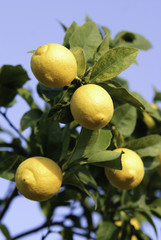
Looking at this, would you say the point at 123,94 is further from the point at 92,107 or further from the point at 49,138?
the point at 49,138

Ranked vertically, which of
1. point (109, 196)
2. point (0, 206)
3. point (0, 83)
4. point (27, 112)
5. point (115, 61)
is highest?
point (115, 61)

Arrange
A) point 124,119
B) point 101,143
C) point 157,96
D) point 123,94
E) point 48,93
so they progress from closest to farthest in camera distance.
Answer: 1. point 123,94
2. point 101,143
3. point 48,93
4. point 124,119
5. point 157,96

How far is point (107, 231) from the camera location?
177 centimetres

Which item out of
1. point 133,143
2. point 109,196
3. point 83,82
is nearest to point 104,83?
point 83,82

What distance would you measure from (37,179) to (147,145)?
0.59 meters

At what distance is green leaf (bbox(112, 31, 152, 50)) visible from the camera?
78.4 inches

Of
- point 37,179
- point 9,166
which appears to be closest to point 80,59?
point 37,179

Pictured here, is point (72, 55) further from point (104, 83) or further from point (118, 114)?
point (118, 114)

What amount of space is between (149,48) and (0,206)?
1644 millimetres

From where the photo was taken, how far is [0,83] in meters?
1.74

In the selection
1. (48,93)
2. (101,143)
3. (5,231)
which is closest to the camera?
(101,143)

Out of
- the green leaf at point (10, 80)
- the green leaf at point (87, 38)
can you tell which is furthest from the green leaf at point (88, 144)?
the green leaf at point (10, 80)

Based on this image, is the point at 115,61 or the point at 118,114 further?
the point at 118,114

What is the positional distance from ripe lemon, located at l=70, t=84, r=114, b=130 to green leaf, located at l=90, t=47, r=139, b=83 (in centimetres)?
14
